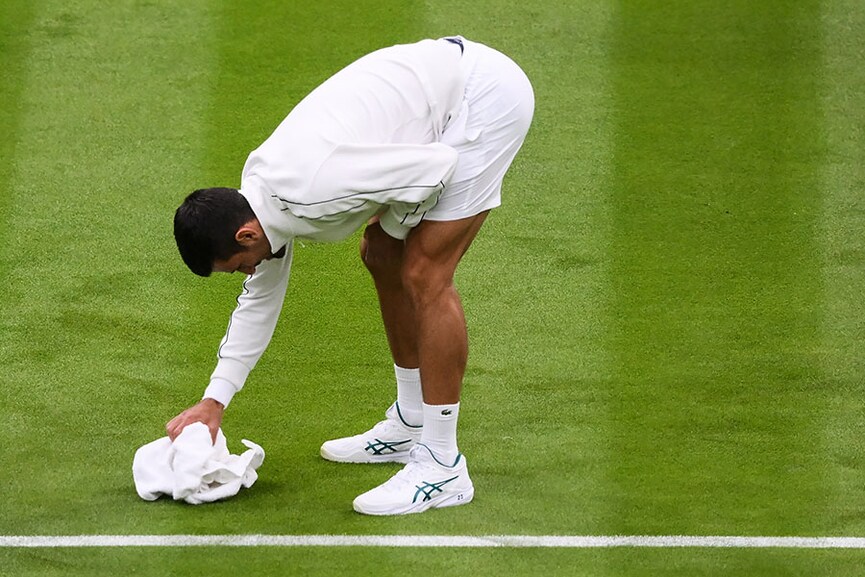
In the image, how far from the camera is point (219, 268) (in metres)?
4.59

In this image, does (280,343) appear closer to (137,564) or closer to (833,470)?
(137,564)

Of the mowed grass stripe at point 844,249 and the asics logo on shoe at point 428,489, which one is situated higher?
the mowed grass stripe at point 844,249

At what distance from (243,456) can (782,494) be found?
1.85 m

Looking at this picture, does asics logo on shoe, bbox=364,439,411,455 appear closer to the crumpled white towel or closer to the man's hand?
the crumpled white towel

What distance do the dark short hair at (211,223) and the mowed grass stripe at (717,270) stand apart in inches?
61.7

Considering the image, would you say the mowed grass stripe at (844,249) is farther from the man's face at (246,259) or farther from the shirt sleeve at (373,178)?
the man's face at (246,259)

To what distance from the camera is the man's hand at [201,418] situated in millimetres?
4852

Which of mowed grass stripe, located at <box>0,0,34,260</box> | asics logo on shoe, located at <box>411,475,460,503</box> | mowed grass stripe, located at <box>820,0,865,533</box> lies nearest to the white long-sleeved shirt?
asics logo on shoe, located at <box>411,475,460,503</box>

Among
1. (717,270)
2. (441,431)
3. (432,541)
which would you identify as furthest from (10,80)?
(432,541)

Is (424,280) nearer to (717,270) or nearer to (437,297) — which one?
(437,297)

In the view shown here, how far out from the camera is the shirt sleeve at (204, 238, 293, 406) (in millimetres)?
4895

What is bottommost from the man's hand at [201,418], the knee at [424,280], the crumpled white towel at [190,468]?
the crumpled white towel at [190,468]

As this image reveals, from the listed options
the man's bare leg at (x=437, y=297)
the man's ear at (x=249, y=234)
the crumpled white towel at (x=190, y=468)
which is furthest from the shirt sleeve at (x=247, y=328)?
the man's bare leg at (x=437, y=297)

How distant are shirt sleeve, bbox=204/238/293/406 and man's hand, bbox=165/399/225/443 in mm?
36
